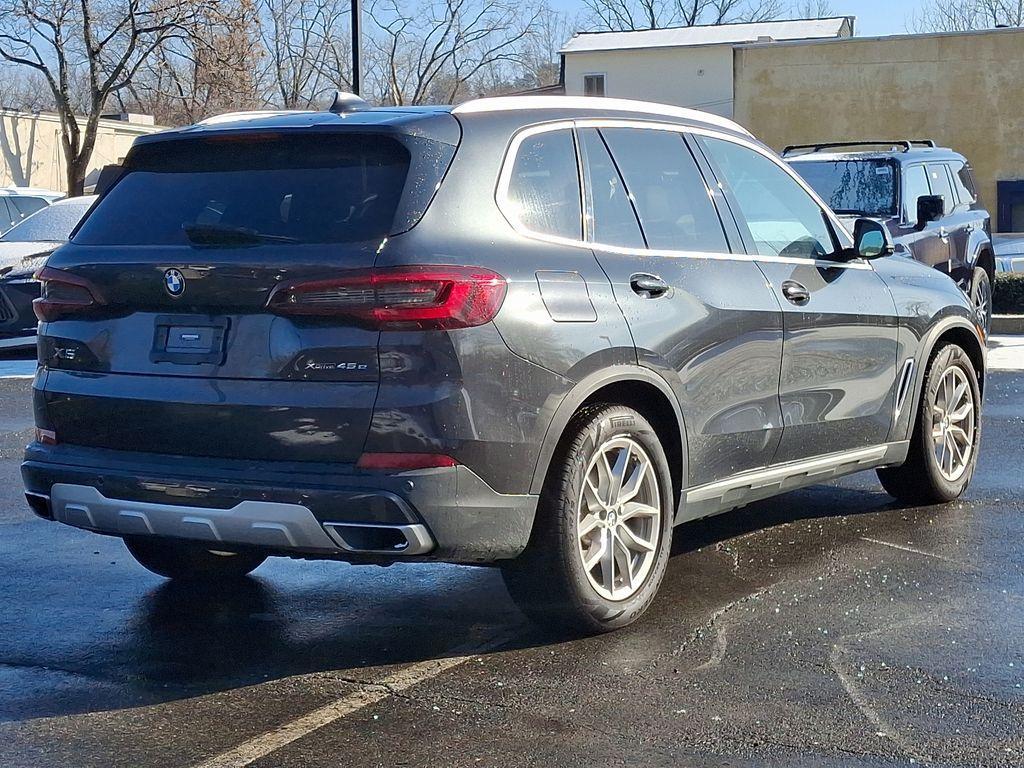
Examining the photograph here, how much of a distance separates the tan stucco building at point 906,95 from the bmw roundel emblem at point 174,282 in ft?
117

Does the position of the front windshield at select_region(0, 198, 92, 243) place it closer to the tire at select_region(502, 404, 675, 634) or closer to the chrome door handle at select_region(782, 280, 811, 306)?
the chrome door handle at select_region(782, 280, 811, 306)

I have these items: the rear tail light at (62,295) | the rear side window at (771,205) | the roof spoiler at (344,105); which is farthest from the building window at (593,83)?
the rear tail light at (62,295)

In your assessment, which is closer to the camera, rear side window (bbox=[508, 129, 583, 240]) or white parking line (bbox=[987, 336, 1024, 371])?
rear side window (bbox=[508, 129, 583, 240])

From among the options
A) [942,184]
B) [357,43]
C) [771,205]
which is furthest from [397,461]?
[357,43]

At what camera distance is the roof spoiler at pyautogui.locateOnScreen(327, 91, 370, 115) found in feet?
16.5

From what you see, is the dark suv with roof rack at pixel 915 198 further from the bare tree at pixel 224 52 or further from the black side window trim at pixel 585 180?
the bare tree at pixel 224 52

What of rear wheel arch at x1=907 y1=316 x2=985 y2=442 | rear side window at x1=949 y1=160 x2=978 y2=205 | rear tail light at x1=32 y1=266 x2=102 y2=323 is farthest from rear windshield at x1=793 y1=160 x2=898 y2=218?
rear tail light at x1=32 y1=266 x2=102 y2=323

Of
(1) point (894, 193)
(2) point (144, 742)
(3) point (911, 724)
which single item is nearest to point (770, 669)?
(3) point (911, 724)

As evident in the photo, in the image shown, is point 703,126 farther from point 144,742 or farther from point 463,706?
point 144,742

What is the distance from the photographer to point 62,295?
16.1ft

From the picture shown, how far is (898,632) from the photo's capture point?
4.98 m

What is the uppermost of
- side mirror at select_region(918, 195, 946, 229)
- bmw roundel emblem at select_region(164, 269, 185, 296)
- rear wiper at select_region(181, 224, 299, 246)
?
side mirror at select_region(918, 195, 946, 229)

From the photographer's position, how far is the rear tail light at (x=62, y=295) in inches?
189

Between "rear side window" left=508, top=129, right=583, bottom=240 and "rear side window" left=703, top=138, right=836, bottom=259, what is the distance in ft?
3.26
